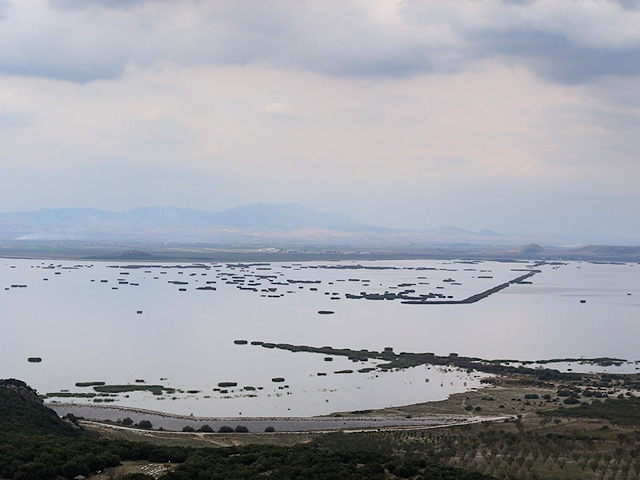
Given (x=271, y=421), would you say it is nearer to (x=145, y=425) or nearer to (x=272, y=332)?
(x=145, y=425)

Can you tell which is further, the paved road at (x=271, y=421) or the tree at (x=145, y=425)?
the paved road at (x=271, y=421)

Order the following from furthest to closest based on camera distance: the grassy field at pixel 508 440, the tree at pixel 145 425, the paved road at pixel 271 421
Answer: the paved road at pixel 271 421, the tree at pixel 145 425, the grassy field at pixel 508 440

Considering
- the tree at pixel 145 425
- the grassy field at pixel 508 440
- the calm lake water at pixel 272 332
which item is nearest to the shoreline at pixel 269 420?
the tree at pixel 145 425

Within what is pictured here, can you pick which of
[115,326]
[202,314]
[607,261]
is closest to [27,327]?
[115,326]

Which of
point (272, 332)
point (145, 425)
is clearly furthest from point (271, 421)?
point (272, 332)

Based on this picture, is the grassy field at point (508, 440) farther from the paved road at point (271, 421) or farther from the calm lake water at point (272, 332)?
the calm lake water at point (272, 332)

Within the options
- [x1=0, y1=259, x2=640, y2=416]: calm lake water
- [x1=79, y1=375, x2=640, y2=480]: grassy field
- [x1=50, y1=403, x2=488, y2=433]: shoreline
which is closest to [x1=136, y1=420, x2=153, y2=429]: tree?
[x1=50, y1=403, x2=488, y2=433]: shoreline

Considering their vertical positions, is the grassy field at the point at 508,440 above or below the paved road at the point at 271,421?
above

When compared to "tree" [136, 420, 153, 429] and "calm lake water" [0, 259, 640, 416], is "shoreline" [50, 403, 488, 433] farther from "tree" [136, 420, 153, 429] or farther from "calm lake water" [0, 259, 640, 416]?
"calm lake water" [0, 259, 640, 416]

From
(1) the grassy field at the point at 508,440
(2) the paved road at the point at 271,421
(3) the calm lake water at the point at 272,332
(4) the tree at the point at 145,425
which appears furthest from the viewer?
(3) the calm lake water at the point at 272,332
